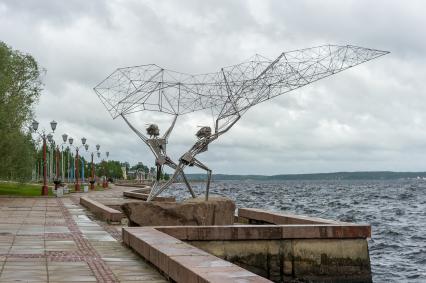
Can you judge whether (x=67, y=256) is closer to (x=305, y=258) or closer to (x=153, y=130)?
(x=305, y=258)

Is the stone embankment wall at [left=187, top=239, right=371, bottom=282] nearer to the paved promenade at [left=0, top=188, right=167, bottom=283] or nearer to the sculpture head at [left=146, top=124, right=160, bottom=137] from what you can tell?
the paved promenade at [left=0, top=188, right=167, bottom=283]

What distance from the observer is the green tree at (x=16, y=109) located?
38500 millimetres

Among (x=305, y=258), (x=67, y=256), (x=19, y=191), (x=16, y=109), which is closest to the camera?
(x=67, y=256)

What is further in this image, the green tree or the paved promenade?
the green tree

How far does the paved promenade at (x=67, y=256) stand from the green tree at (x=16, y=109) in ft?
66.7

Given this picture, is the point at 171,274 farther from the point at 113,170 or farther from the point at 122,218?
the point at 113,170

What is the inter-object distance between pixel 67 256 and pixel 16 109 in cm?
2917

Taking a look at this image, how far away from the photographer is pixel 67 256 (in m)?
12.3

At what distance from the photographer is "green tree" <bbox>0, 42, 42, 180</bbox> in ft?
126

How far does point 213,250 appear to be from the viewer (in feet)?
48.1

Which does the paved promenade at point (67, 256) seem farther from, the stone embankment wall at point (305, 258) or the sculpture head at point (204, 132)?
the sculpture head at point (204, 132)

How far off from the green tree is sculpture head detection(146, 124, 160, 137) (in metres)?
17.4

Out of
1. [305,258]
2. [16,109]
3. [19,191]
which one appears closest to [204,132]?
[305,258]

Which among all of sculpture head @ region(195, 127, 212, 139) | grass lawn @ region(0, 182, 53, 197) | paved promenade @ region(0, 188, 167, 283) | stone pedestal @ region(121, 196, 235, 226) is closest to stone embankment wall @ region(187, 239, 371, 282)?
paved promenade @ region(0, 188, 167, 283)
